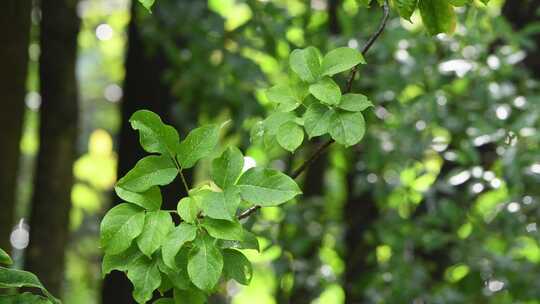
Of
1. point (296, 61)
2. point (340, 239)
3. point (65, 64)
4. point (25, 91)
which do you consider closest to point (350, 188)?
point (340, 239)

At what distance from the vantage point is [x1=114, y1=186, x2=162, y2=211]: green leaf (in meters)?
1.41

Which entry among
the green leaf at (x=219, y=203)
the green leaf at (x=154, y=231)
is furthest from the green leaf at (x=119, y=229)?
the green leaf at (x=219, y=203)

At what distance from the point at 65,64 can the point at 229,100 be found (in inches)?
35.8

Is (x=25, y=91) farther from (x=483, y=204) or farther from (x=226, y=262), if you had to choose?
(x=483, y=204)

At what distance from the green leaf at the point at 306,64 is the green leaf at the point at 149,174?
0.29 m

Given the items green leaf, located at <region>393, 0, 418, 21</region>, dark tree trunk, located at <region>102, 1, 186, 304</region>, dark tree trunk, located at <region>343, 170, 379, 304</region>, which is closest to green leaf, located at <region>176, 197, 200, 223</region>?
green leaf, located at <region>393, 0, 418, 21</region>

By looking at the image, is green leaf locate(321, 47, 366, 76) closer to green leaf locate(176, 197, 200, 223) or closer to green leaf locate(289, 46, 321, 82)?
green leaf locate(289, 46, 321, 82)

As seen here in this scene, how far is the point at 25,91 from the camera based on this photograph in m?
3.48

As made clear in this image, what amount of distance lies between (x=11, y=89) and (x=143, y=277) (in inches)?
86.2

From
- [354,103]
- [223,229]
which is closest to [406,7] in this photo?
[354,103]

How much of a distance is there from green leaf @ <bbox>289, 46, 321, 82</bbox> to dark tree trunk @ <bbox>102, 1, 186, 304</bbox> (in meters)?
2.72

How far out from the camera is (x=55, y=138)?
13.8 feet

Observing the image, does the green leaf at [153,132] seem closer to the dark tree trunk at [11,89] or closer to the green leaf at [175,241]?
the green leaf at [175,241]

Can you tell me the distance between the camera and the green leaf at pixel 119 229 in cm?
138
